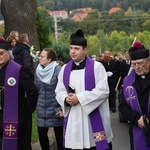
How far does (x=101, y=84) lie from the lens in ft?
17.2

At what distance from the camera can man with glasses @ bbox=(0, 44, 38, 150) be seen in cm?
497

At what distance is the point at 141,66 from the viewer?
15.3 ft

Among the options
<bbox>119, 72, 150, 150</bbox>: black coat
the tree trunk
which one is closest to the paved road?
<bbox>119, 72, 150, 150</bbox>: black coat

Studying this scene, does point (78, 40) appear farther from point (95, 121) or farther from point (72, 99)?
point (95, 121)

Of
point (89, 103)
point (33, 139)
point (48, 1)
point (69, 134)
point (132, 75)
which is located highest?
point (48, 1)

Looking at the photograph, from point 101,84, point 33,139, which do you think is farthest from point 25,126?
point 33,139

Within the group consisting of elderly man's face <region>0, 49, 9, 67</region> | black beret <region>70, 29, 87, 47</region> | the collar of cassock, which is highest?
black beret <region>70, 29, 87, 47</region>

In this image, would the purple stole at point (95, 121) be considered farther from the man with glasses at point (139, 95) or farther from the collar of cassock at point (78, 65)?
the man with glasses at point (139, 95)

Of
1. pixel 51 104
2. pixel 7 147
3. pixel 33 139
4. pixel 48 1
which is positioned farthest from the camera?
pixel 48 1

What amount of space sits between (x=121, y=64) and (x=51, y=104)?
6.59 meters

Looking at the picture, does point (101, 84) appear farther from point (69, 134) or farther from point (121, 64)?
point (121, 64)

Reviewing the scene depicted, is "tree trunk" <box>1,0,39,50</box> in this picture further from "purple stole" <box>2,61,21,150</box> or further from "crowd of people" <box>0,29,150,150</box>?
"purple stole" <box>2,61,21,150</box>

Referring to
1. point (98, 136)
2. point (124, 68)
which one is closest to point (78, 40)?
point (98, 136)

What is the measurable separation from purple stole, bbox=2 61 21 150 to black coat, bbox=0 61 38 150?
5cm
